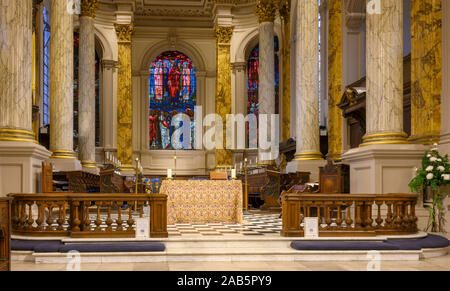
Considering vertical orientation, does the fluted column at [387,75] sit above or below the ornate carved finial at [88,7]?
below

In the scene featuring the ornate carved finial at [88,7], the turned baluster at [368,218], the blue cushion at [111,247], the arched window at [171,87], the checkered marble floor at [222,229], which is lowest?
the checkered marble floor at [222,229]

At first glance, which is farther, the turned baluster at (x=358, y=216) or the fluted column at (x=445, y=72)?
the fluted column at (x=445, y=72)

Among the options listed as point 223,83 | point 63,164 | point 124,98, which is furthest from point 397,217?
point 124,98

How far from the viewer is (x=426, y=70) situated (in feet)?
31.5

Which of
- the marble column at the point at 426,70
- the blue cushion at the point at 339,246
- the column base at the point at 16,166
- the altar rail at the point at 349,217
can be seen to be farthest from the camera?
the marble column at the point at 426,70

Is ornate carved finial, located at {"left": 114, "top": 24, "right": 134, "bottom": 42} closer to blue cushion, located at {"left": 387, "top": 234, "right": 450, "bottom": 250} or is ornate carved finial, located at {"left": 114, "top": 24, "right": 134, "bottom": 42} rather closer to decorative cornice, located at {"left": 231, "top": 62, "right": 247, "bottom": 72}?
decorative cornice, located at {"left": 231, "top": 62, "right": 247, "bottom": 72}

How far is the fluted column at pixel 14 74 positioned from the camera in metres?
8.88

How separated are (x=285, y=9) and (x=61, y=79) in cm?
940

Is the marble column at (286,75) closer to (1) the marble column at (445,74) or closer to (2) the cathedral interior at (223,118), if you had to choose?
(2) the cathedral interior at (223,118)

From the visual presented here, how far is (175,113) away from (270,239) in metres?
17.8

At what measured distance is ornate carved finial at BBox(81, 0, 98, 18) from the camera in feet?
55.2

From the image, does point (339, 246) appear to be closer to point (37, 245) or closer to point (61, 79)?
point (37, 245)

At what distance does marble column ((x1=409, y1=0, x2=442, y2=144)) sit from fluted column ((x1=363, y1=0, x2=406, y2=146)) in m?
0.83

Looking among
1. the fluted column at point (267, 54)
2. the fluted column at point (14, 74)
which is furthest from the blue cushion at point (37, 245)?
the fluted column at point (267, 54)
